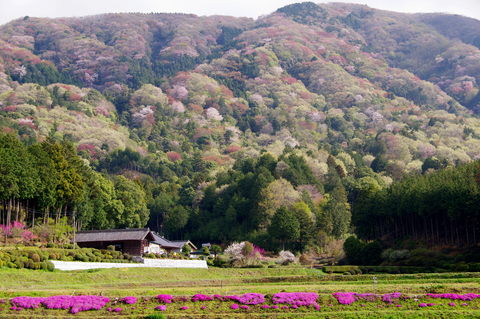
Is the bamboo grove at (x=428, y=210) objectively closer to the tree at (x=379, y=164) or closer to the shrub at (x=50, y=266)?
the shrub at (x=50, y=266)

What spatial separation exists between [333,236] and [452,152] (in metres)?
79.9

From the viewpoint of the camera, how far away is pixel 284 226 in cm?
8156

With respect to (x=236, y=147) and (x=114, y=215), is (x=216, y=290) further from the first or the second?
(x=236, y=147)

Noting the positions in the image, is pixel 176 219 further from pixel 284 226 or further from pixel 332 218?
pixel 332 218

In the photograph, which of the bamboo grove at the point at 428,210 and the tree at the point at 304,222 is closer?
the bamboo grove at the point at 428,210

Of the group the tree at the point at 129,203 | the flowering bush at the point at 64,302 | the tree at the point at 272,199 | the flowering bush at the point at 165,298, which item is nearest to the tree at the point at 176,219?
the tree at the point at 129,203

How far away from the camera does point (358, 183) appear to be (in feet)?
368

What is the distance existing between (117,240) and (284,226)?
28152mm

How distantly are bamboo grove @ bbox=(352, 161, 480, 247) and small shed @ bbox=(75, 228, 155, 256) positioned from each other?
1492 inches

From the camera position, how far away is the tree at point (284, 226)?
81.6 m

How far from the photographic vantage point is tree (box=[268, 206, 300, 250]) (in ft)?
268

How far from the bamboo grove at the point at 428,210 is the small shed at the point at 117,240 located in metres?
Answer: 37.9

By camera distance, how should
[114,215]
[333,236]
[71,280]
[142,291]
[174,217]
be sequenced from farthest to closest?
[174,217], [333,236], [114,215], [71,280], [142,291]

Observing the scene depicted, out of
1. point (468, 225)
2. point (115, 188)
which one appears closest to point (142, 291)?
point (468, 225)
